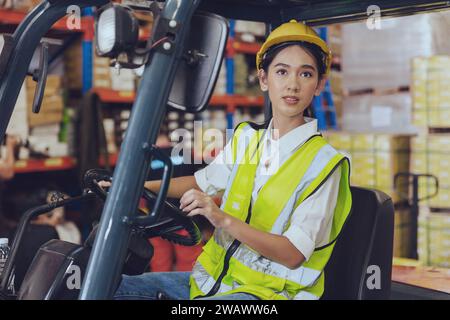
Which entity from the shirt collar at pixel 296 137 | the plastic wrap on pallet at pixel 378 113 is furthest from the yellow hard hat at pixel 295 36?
the plastic wrap on pallet at pixel 378 113

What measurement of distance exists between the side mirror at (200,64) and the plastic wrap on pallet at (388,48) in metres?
4.53

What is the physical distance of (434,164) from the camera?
18.6ft

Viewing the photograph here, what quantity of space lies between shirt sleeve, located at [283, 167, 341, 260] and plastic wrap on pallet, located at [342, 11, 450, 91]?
416 cm

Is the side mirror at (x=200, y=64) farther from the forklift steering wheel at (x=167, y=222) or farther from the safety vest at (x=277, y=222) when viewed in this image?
the safety vest at (x=277, y=222)

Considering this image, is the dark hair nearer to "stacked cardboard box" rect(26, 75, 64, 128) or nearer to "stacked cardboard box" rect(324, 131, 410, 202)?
"stacked cardboard box" rect(26, 75, 64, 128)

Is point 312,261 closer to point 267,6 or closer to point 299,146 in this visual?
point 299,146

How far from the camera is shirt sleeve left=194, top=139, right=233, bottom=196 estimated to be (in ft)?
8.16

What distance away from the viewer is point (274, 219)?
218 cm

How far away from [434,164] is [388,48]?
1458mm

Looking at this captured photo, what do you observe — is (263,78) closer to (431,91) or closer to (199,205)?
(199,205)

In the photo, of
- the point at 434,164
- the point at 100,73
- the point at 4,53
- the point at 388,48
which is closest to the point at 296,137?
the point at 4,53

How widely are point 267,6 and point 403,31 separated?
389 cm

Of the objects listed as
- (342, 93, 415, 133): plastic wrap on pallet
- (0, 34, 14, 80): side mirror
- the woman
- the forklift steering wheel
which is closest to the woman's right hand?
the forklift steering wheel

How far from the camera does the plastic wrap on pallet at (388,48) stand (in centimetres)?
624
